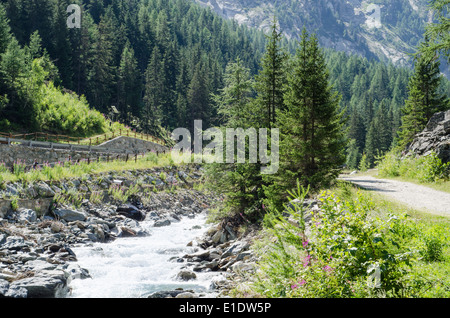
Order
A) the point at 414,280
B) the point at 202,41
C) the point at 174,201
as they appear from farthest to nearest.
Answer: the point at 202,41 < the point at 174,201 < the point at 414,280

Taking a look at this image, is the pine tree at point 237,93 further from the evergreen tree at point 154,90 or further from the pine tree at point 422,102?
the evergreen tree at point 154,90

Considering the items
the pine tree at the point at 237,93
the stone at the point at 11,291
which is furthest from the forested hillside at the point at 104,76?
the stone at the point at 11,291

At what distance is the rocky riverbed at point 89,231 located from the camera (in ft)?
30.4

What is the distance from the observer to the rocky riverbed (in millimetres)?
9266

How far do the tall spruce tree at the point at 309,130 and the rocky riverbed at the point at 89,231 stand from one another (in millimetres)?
3485

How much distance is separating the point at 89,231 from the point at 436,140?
20.3 meters

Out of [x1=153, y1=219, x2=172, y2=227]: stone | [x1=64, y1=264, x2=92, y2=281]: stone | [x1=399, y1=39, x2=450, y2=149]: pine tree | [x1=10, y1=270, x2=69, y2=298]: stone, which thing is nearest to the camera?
[x1=10, y1=270, x2=69, y2=298]: stone

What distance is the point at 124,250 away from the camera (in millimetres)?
14383

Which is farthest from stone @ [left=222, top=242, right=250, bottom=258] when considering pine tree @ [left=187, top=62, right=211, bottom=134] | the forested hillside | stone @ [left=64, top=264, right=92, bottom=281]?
pine tree @ [left=187, top=62, right=211, bottom=134]

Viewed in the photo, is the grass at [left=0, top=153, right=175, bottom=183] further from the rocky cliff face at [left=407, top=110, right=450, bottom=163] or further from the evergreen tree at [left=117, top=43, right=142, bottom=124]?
the evergreen tree at [left=117, top=43, right=142, bottom=124]

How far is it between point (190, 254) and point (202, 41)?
475 feet
